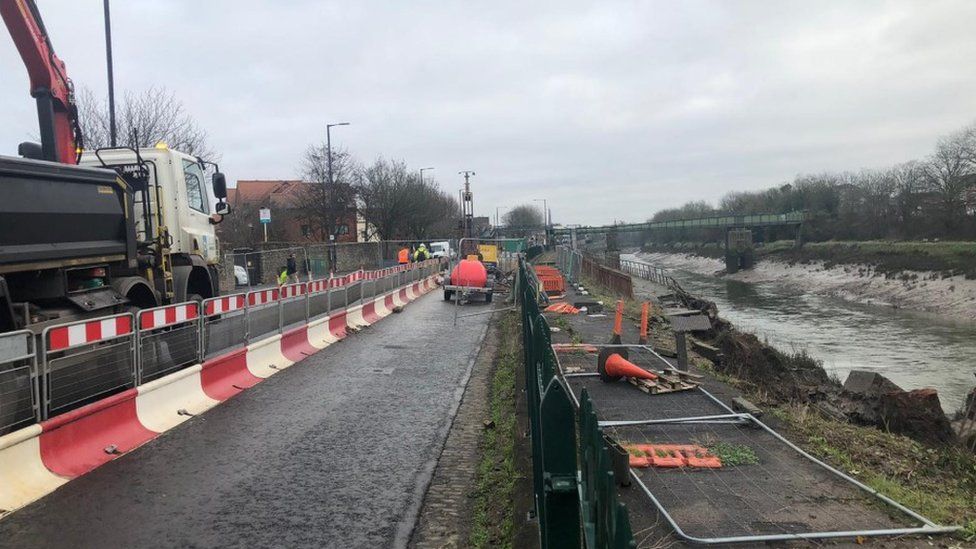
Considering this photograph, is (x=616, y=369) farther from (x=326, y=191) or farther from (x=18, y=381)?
(x=326, y=191)

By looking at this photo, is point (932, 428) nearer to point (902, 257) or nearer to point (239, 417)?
point (239, 417)

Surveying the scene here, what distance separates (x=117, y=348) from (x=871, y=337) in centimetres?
2929

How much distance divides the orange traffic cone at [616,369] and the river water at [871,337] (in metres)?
9.71

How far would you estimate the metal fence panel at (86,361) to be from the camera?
5969mm

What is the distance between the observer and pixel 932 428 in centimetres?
934

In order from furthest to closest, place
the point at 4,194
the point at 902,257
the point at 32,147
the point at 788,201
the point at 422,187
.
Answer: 1. the point at 788,201
2. the point at 422,187
3. the point at 902,257
4. the point at 32,147
5. the point at 4,194

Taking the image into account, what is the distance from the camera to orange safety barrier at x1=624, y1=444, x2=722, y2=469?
5.97 m

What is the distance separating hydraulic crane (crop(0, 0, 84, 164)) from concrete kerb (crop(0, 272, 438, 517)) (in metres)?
4.65

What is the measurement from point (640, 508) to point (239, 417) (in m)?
4.89

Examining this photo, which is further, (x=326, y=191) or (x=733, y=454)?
(x=326, y=191)

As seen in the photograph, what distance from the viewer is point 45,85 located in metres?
10.6

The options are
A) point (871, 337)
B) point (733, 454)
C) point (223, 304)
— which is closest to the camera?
point (733, 454)

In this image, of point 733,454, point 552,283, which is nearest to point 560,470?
point 733,454

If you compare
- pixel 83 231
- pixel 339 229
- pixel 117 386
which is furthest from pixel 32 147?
pixel 339 229
